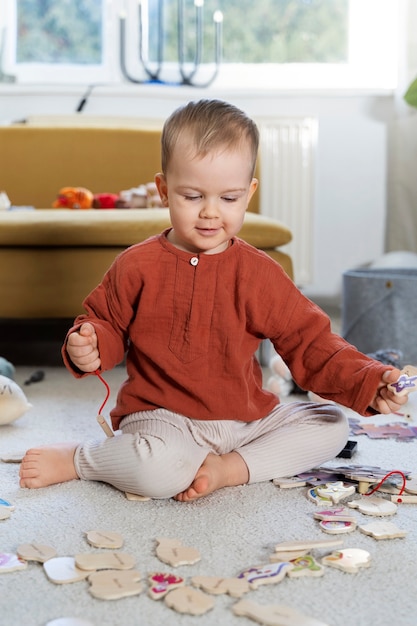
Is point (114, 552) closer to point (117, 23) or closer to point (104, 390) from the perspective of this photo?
point (104, 390)

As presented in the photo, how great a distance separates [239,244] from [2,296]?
927 mm

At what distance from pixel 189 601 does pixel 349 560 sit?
0.66ft

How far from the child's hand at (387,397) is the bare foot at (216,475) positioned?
8.3 inches

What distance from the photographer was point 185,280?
1.25 metres

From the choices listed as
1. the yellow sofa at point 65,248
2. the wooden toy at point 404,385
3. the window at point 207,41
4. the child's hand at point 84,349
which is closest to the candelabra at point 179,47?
the window at point 207,41

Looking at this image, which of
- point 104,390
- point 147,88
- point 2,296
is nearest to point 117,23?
point 147,88

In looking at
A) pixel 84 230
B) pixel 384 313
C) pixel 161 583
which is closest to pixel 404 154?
pixel 384 313

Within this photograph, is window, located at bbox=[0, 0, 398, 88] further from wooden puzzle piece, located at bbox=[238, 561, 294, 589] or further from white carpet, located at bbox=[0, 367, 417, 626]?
wooden puzzle piece, located at bbox=[238, 561, 294, 589]

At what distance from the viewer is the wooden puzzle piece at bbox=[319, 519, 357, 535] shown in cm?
104

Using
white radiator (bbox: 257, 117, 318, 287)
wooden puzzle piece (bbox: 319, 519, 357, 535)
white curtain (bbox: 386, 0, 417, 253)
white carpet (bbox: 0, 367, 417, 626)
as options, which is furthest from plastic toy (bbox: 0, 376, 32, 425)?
white curtain (bbox: 386, 0, 417, 253)

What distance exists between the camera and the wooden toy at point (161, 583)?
0.87 metres

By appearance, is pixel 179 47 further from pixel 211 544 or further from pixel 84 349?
pixel 211 544

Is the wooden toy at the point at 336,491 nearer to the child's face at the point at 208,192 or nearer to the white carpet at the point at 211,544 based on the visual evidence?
the white carpet at the point at 211,544

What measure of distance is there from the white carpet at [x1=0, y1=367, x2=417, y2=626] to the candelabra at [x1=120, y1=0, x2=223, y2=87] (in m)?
2.09
